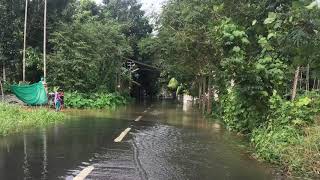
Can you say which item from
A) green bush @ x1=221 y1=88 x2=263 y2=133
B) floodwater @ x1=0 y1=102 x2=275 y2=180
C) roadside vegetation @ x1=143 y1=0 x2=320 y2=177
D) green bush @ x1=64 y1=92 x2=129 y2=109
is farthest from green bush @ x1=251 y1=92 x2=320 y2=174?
green bush @ x1=64 y1=92 x2=129 y2=109

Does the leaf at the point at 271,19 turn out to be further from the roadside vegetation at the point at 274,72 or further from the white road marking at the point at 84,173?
the white road marking at the point at 84,173

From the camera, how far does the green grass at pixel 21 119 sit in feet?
51.4

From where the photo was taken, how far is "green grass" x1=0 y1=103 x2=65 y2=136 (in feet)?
51.4

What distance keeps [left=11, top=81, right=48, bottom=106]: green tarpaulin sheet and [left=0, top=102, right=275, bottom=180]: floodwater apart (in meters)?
12.4

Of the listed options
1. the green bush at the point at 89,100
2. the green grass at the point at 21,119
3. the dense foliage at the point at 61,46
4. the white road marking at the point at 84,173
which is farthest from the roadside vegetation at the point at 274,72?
the dense foliage at the point at 61,46

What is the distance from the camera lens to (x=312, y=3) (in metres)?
4.11

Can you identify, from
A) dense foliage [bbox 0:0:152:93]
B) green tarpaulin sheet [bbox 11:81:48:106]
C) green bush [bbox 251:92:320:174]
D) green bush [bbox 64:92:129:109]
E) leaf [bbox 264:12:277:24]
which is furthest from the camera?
dense foliage [bbox 0:0:152:93]

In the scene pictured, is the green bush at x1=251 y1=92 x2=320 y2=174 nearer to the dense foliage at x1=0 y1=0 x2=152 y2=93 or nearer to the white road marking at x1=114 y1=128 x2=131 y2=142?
the white road marking at x1=114 y1=128 x2=131 y2=142

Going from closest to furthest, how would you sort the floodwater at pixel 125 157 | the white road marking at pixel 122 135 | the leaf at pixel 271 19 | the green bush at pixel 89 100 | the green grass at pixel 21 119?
the leaf at pixel 271 19, the floodwater at pixel 125 157, the white road marking at pixel 122 135, the green grass at pixel 21 119, the green bush at pixel 89 100

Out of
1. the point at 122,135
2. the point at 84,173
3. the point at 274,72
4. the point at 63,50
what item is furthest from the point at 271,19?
the point at 63,50

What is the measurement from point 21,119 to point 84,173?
34.8 feet

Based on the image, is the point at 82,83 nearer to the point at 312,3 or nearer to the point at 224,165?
the point at 224,165

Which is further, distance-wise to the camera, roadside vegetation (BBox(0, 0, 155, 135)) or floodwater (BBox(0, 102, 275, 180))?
roadside vegetation (BBox(0, 0, 155, 135))

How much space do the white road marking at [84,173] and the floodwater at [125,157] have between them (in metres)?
0.10
